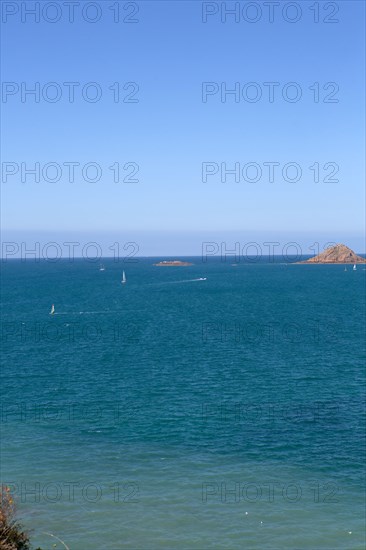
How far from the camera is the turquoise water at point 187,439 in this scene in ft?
91.4

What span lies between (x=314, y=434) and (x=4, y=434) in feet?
76.3

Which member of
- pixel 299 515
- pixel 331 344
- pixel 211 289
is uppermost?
pixel 211 289

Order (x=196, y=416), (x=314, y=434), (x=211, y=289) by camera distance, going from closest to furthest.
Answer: (x=314, y=434)
(x=196, y=416)
(x=211, y=289)

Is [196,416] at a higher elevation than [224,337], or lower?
lower

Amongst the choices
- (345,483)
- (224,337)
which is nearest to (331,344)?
(224,337)

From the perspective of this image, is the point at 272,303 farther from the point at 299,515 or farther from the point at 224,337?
the point at 299,515

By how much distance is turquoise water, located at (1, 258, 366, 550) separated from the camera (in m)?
27.8

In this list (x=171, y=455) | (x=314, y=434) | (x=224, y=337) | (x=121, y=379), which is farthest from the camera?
(x=224, y=337)

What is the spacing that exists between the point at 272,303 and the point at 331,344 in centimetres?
6102

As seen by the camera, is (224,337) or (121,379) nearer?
(121,379)

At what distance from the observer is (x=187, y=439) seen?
1531 inches

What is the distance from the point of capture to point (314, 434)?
3978 cm

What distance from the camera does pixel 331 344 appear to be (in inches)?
2980

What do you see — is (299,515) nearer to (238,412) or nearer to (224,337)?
(238,412)
